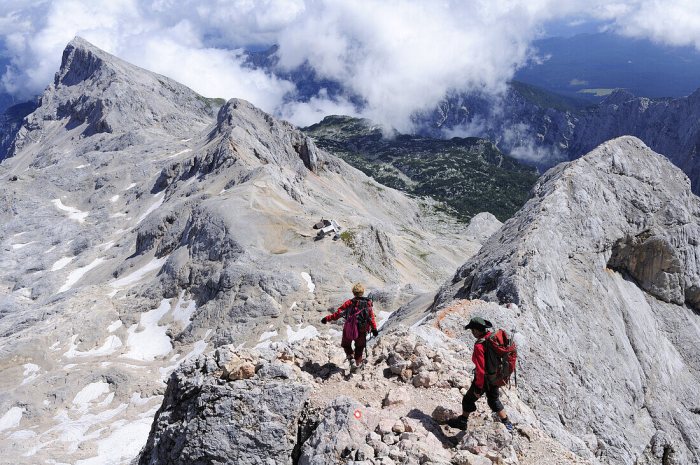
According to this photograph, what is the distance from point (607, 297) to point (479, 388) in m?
24.7

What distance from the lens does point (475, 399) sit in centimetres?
1419

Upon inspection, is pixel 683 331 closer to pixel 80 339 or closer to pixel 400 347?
pixel 400 347

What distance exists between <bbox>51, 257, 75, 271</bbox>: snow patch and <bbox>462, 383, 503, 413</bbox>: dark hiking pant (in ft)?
337

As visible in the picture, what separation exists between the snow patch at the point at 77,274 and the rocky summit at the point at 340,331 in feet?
1.55

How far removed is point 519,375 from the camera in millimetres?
21234

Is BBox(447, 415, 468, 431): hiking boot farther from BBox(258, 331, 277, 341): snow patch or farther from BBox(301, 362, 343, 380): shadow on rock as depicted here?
BBox(258, 331, 277, 341): snow patch

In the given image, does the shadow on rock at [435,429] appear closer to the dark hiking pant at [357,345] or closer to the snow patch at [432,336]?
the dark hiking pant at [357,345]

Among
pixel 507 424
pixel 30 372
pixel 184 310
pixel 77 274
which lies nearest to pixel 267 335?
pixel 184 310

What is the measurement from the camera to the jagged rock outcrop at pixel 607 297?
76.9 ft

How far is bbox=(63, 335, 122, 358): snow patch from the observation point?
182ft

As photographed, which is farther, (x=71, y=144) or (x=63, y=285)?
(x=71, y=144)

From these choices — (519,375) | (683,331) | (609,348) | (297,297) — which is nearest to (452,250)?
(297,297)

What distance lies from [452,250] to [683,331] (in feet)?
298

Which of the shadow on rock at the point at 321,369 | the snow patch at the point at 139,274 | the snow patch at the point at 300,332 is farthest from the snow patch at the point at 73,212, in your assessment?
the shadow on rock at the point at 321,369
